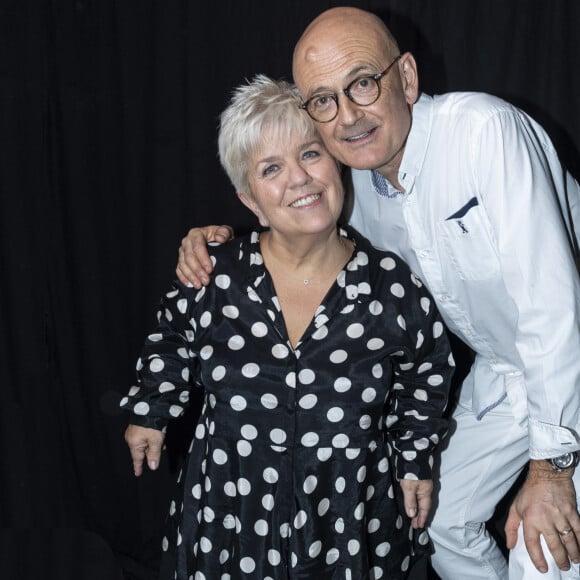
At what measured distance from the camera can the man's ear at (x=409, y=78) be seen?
5.81 ft

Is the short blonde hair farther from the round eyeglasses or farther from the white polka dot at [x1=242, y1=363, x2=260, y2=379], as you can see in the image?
the white polka dot at [x1=242, y1=363, x2=260, y2=379]

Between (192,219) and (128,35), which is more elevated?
(128,35)

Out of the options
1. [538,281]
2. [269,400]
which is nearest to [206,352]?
[269,400]

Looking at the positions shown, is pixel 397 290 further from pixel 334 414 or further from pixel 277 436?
pixel 277 436

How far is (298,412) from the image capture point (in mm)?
1695

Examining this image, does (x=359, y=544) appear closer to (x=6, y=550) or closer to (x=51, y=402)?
(x=6, y=550)

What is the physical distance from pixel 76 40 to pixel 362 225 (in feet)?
3.51

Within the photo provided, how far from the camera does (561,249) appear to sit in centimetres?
153

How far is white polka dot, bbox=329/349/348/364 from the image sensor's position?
1691 mm

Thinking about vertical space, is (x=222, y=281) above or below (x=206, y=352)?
above

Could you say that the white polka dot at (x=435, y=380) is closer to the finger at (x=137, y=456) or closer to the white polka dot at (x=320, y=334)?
the white polka dot at (x=320, y=334)

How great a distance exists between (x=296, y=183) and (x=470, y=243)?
0.39 meters

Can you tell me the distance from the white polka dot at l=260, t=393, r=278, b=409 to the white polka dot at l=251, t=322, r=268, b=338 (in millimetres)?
127

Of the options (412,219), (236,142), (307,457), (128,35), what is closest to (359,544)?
(307,457)
